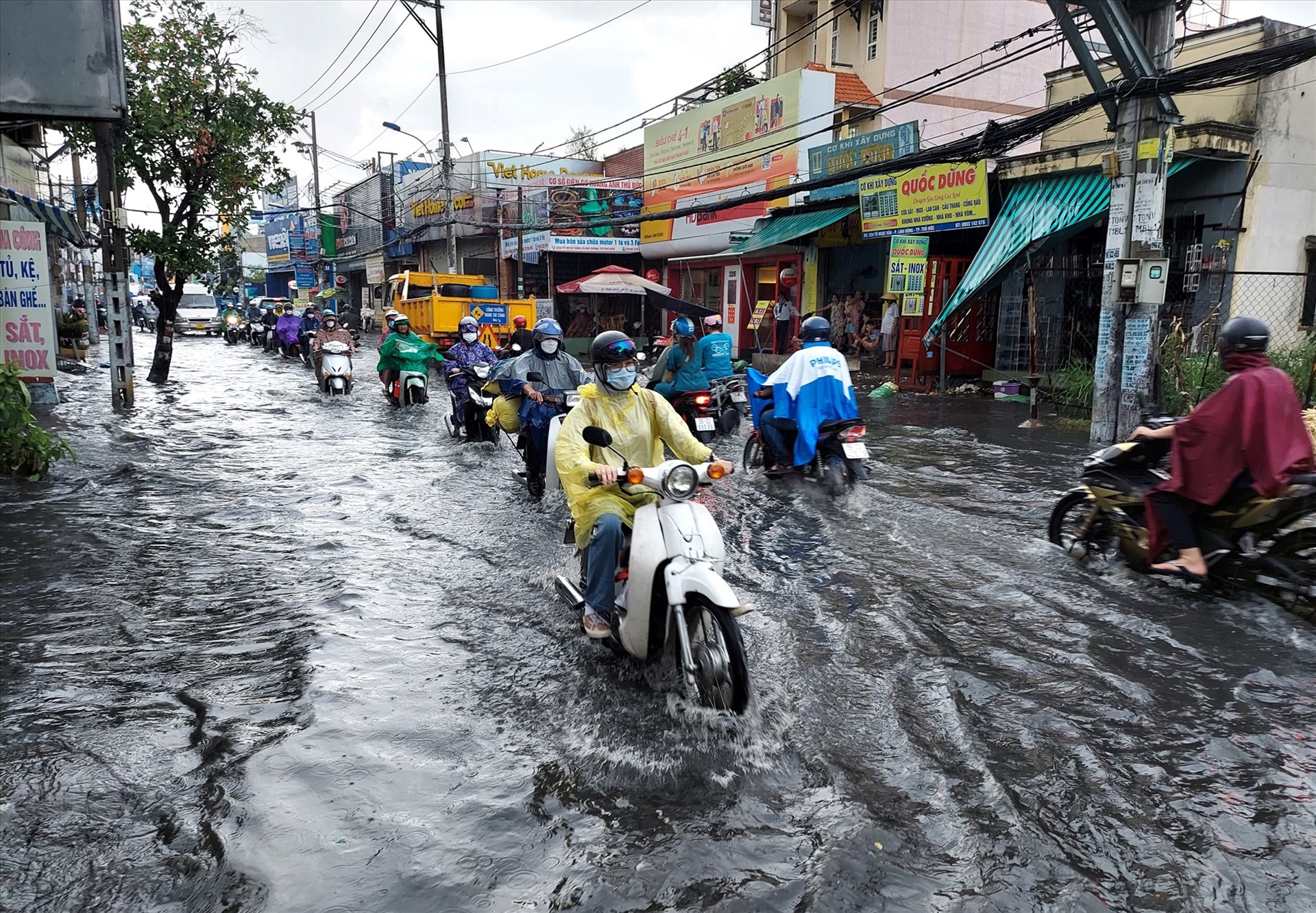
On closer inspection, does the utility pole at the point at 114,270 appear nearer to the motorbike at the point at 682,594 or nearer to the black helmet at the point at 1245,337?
the motorbike at the point at 682,594

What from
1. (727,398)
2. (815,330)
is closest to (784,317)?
(727,398)

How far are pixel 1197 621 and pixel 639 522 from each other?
10.4 ft

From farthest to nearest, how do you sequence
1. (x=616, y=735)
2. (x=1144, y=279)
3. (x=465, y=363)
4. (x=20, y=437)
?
(x=465, y=363), (x=1144, y=279), (x=20, y=437), (x=616, y=735)

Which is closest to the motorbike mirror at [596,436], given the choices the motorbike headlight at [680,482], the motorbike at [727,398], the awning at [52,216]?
the motorbike headlight at [680,482]

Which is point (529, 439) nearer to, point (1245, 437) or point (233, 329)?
point (1245, 437)

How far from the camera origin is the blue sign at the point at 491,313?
22.7 metres

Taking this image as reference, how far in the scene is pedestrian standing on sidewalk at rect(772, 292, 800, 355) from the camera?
861 inches

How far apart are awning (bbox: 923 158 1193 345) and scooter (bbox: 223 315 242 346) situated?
91.7 feet

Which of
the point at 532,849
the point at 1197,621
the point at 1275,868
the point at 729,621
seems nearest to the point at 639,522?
the point at 729,621

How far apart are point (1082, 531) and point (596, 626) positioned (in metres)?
3.53

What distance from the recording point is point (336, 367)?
629 inches

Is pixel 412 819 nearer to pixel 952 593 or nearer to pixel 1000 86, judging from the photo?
pixel 952 593

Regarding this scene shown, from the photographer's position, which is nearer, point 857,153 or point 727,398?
point 727,398

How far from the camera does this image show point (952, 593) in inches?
220
